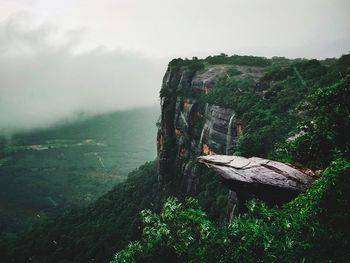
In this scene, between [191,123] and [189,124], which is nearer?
[191,123]

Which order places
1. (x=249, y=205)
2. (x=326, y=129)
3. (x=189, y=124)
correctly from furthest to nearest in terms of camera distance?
(x=189, y=124)
(x=326, y=129)
(x=249, y=205)

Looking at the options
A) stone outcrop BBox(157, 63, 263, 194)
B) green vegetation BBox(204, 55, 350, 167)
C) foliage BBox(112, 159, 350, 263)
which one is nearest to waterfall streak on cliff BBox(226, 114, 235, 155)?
stone outcrop BBox(157, 63, 263, 194)

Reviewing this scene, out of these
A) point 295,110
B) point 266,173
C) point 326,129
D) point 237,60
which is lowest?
point 266,173

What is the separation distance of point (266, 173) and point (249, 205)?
237 centimetres

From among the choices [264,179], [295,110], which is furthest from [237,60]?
[264,179]

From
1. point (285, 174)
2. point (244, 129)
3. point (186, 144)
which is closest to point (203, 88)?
point (186, 144)

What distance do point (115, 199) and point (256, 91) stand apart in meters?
61.3

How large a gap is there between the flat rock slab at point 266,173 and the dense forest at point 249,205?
1.38 m

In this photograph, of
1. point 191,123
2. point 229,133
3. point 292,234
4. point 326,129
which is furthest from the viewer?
point 191,123

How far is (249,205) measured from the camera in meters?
16.1

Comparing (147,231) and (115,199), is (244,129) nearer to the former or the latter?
(147,231)

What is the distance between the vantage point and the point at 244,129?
46656mm

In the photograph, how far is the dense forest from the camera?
1261 cm

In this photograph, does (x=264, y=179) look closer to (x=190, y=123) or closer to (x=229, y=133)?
(x=229, y=133)
